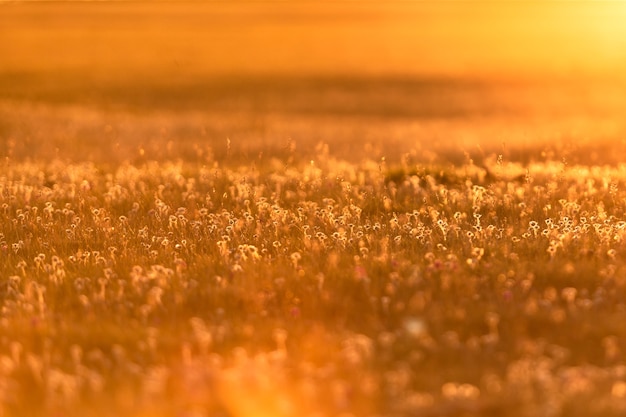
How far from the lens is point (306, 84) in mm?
38469

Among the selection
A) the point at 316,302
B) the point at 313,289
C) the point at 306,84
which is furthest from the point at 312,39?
the point at 316,302

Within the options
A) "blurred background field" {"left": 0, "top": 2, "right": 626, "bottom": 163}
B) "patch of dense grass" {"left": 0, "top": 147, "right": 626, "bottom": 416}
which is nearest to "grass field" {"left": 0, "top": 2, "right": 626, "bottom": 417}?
"patch of dense grass" {"left": 0, "top": 147, "right": 626, "bottom": 416}

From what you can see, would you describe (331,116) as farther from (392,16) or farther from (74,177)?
(392,16)

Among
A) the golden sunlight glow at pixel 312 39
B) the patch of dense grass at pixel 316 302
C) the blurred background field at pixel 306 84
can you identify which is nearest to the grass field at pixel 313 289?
the patch of dense grass at pixel 316 302

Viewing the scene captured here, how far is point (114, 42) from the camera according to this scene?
58562mm

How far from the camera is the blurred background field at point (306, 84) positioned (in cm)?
2006

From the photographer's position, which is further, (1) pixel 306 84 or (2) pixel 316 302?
(1) pixel 306 84

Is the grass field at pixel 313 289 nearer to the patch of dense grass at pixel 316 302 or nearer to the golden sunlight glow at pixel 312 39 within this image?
the patch of dense grass at pixel 316 302

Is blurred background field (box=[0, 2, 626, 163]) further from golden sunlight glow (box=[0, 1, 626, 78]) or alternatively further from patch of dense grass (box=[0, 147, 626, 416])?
patch of dense grass (box=[0, 147, 626, 416])

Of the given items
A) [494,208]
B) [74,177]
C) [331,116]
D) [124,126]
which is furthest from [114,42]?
[494,208]

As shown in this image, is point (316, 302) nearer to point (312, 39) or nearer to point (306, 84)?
point (306, 84)

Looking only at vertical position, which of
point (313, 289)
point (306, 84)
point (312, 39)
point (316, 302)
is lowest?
point (316, 302)

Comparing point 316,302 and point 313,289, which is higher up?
point 313,289

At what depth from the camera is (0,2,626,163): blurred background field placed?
2006cm
